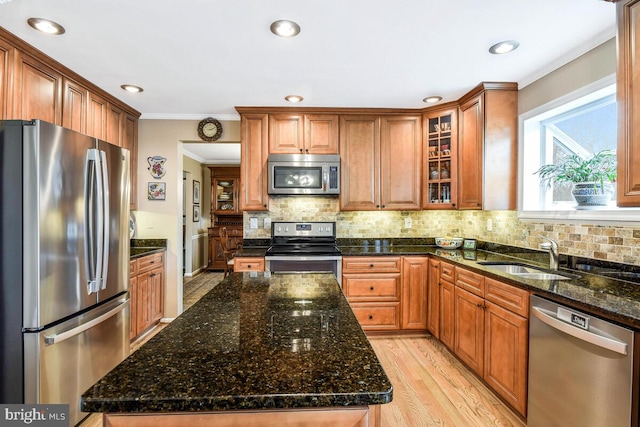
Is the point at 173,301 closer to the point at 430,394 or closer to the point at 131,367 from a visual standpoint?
A: the point at 430,394

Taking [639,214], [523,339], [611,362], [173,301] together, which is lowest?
[173,301]

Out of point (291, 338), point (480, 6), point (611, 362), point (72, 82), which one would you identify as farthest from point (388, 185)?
point (72, 82)

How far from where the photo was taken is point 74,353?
6.24ft

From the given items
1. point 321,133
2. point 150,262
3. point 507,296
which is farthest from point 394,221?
point 150,262

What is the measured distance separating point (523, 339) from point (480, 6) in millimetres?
1943

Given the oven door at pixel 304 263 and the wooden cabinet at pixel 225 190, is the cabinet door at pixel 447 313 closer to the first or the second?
the oven door at pixel 304 263

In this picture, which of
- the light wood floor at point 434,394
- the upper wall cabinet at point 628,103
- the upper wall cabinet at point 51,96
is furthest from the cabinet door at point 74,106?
the upper wall cabinet at point 628,103

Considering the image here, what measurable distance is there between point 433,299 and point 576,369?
5.46 ft

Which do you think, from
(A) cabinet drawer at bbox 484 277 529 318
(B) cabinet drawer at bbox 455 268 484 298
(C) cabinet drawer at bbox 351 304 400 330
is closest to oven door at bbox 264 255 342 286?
(C) cabinet drawer at bbox 351 304 400 330

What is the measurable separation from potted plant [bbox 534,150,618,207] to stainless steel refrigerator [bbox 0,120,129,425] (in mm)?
3224

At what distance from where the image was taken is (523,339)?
193 centimetres

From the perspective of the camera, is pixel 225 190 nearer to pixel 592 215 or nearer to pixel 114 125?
pixel 114 125

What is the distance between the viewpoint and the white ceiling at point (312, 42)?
1801mm

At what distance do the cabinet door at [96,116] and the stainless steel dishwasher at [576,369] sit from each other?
372cm
